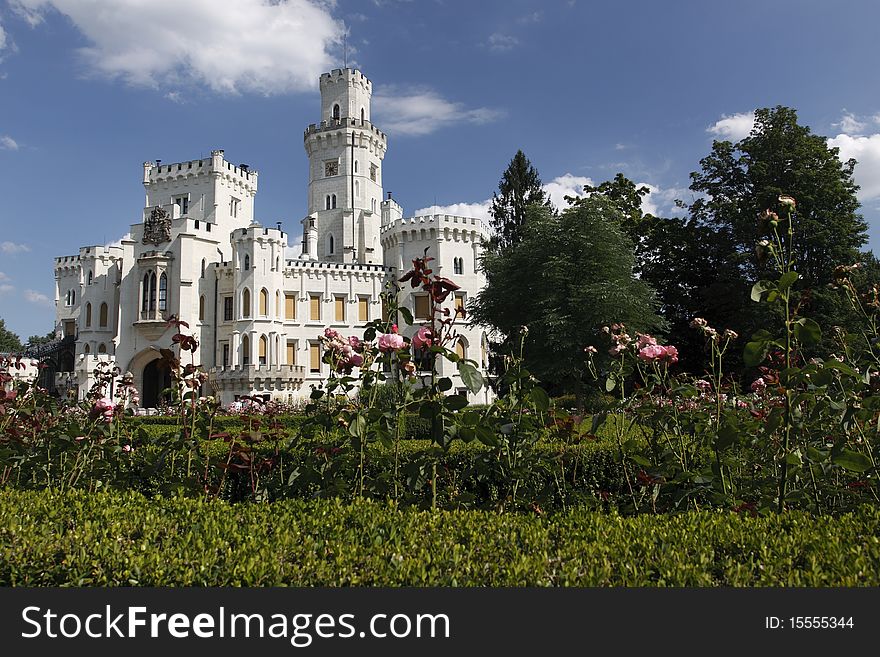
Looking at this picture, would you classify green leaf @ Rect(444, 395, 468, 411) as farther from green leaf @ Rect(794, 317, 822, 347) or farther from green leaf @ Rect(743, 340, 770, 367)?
green leaf @ Rect(794, 317, 822, 347)

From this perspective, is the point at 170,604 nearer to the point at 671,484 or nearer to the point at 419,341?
the point at 419,341

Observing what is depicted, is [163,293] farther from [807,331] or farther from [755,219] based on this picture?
[807,331]

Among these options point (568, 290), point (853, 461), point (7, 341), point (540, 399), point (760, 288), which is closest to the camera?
point (853, 461)

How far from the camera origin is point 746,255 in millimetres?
27500

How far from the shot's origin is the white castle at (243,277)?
37469 mm

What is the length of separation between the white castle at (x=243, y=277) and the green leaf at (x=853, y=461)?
31.4 meters

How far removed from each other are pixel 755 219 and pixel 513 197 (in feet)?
43.5

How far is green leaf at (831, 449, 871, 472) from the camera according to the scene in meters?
3.36

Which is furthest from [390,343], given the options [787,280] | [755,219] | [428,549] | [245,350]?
[245,350]

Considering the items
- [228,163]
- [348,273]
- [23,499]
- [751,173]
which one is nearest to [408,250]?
[348,273]

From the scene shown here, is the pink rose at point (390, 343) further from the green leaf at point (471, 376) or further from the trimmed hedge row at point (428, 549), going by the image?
the trimmed hedge row at point (428, 549)

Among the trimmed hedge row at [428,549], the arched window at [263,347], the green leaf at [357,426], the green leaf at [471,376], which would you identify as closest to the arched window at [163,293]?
the arched window at [263,347]

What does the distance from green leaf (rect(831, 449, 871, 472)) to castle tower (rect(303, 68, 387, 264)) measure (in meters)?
43.0

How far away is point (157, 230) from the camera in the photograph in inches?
1515
